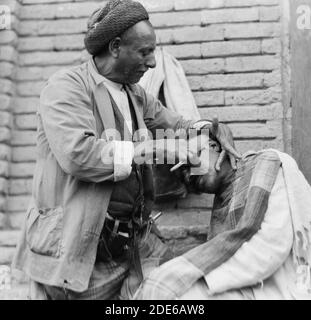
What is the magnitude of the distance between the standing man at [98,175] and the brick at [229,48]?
1.03 meters

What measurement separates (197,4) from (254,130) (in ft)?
3.01

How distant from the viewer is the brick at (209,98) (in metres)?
4.66

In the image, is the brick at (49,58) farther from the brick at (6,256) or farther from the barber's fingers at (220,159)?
the barber's fingers at (220,159)

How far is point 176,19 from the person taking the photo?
4816 millimetres

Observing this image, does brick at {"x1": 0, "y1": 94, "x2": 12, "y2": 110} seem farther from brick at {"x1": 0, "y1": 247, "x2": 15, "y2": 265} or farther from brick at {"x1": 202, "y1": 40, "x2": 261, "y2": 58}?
brick at {"x1": 202, "y1": 40, "x2": 261, "y2": 58}

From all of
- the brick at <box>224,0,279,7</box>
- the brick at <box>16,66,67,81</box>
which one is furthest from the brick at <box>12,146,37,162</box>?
the brick at <box>224,0,279,7</box>

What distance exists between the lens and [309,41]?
15.5 ft

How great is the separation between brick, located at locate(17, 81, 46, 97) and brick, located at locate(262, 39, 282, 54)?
141 cm

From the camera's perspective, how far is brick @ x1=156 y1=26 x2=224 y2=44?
15.6 ft

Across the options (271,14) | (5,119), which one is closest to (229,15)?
(271,14)

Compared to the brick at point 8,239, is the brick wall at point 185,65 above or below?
above
